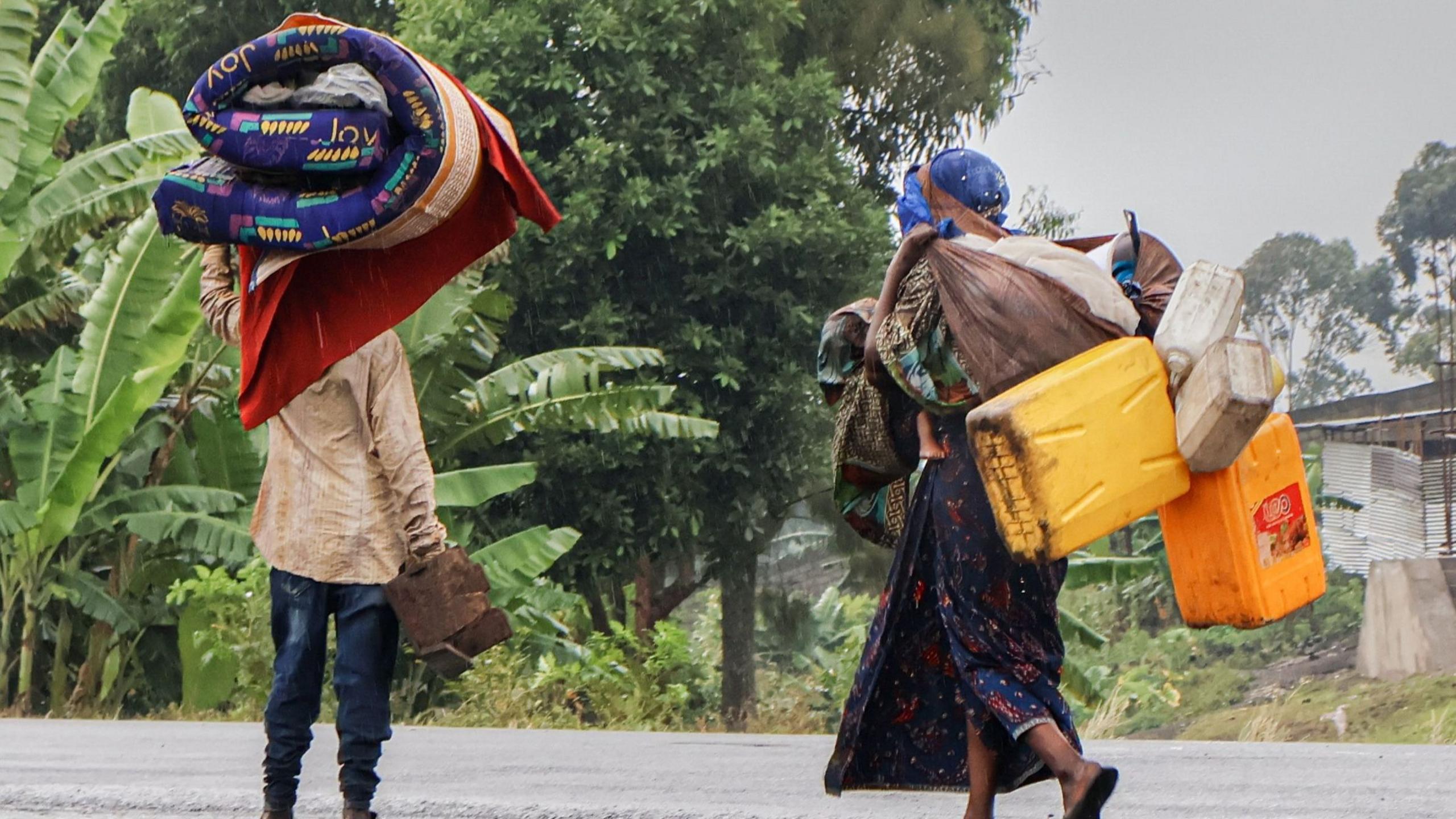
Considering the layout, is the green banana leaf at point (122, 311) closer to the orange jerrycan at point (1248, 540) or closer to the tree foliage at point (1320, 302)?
the orange jerrycan at point (1248, 540)

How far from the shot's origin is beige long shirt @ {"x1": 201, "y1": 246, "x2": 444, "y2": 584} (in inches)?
158

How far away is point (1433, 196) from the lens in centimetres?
3027

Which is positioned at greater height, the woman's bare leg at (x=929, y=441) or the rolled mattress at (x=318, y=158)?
the rolled mattress at (x=318, y=158)

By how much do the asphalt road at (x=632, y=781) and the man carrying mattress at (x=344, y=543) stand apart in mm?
673

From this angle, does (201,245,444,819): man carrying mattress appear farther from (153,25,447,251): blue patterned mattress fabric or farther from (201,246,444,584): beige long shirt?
(153,25,447,251): blue patterned mattress fabric

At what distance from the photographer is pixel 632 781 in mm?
5703

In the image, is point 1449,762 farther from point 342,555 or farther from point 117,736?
point 117,736

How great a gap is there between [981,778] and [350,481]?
5.57ft

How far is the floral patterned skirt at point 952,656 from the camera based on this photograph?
4.04m

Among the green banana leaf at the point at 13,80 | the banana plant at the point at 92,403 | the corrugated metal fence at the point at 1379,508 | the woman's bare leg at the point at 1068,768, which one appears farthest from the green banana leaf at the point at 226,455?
the corrugated metal fence at the point at 1379,508

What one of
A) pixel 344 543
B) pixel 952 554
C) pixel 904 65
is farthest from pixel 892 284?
pixel 904 65

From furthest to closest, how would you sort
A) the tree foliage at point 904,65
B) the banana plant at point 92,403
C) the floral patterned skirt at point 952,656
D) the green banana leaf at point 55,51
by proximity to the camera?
1. the tree foliage at point 904,65
2. the green banana leaf at point 55,51
3. the banana plant at point 92,403
4. the floral patterned skirt at point 952,656

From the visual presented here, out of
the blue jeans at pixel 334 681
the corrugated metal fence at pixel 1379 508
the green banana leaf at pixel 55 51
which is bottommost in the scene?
the corrugated metal fence at pixel 1379 508

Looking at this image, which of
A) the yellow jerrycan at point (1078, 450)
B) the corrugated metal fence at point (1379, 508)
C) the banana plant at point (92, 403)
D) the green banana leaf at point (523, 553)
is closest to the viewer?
the yellow jerrycan at point (1078, 450)
